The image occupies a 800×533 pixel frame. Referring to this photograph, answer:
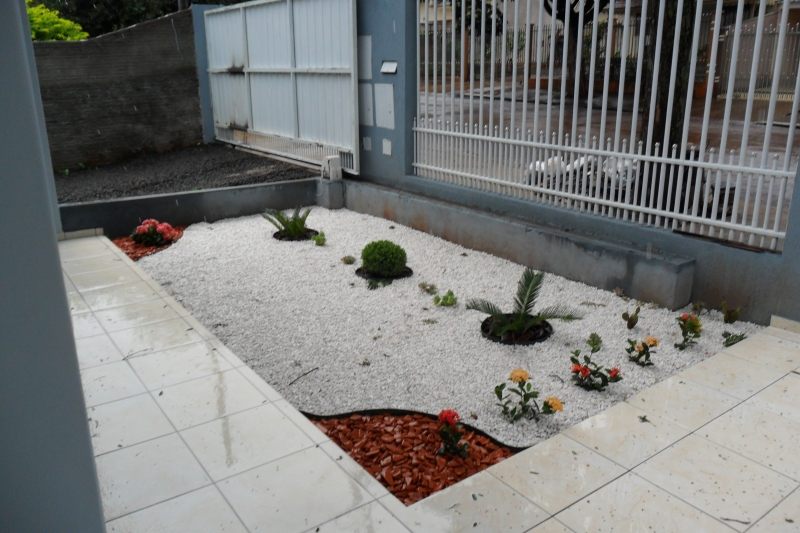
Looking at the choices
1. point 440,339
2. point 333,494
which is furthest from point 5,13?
point 440,339

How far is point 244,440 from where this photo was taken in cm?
304

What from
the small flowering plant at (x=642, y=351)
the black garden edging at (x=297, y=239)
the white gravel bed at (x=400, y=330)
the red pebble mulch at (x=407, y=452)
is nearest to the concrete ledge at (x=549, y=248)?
the white gravel bed at (x=400, y=330)

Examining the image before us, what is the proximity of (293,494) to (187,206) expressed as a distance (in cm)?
576

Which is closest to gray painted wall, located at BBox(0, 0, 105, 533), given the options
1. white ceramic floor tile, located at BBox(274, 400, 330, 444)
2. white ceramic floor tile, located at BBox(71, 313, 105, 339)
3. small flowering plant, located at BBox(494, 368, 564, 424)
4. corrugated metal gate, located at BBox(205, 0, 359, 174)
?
white ceramic floor tile, located at BBox(274, 400, 330, 444)

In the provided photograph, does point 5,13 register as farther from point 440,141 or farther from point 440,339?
point 440,141

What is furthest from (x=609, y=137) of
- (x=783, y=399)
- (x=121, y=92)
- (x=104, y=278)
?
(x=121, y=92)

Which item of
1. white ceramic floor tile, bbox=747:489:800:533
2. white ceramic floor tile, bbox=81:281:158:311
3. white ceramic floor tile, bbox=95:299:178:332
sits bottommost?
Result: white ceramic floor tile, bbox=747:489:800:533

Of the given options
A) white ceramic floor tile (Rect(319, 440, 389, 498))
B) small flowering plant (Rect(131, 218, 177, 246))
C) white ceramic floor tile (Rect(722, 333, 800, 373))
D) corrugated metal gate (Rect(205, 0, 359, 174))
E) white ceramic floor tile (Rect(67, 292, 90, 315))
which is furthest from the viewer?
corrugated metal gate (Rect(205, 0, 359, 174))

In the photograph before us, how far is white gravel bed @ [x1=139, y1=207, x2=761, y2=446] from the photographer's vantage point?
3.70m

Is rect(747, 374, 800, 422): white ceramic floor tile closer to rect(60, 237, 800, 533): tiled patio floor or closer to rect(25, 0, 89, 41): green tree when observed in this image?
rect(60, 237, 800, 533): tiled patio floor

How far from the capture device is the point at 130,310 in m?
4.79

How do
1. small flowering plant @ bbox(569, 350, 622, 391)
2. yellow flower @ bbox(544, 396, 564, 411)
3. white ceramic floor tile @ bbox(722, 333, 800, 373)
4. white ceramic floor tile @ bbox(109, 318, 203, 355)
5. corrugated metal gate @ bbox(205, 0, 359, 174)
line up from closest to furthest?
yellow flower @ bbox(544, 396, 564, 411), small flowering plant @ bbox(569, 350, 622, 391), white ceramic floor tile @ bbox(722, 333, 800, 373), white ceramic floor tile @ bbox(109, 318, 203, 355), corrugated metal gate @ bbox(205, 0, 359, 174)

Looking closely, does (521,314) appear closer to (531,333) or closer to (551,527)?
(531,333)

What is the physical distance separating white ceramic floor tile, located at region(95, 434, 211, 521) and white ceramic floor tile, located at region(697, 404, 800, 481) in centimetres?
247
